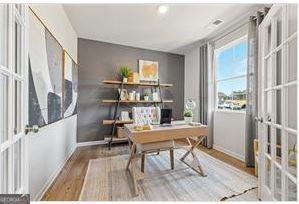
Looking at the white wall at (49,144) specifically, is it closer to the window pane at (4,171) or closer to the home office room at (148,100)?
the home office room at (148,100)

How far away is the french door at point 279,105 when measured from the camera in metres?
1.18

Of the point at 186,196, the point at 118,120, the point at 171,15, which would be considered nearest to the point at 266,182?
the point at 186,196

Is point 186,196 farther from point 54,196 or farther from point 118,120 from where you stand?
point 118,120

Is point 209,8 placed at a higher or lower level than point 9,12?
higher

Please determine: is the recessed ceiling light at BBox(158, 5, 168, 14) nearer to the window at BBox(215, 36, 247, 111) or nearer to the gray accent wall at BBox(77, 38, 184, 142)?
the window at BBox(215, 36, 247, 111)

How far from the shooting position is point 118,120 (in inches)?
149

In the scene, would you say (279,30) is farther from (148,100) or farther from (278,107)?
(148,100)

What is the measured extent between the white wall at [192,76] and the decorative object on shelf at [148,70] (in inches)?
37.1

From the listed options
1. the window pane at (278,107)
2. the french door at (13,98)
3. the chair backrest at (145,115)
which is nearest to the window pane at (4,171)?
the french door at (13,98)

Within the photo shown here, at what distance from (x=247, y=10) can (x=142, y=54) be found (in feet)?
8.25

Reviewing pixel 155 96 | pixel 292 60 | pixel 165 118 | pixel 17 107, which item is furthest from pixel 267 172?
pixel 155 96

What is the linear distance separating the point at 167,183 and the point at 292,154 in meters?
1.38

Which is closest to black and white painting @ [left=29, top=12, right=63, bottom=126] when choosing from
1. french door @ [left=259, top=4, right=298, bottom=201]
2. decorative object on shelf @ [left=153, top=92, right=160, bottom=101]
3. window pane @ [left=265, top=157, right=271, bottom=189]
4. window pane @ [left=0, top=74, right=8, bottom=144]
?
window pane @ [left=0, top=74, right=8, bottom=144]

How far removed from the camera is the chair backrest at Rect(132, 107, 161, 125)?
290 centimetres
